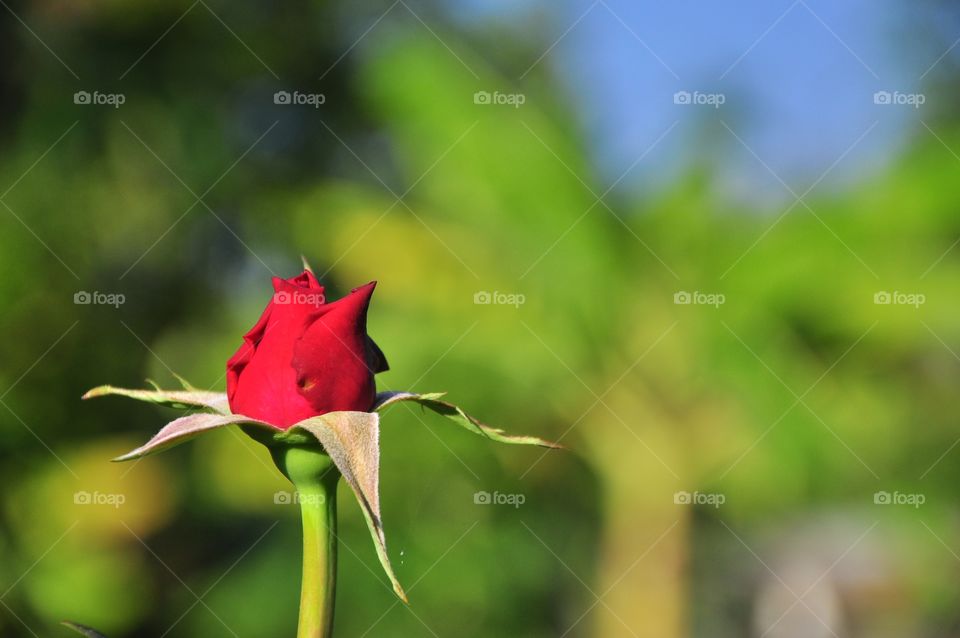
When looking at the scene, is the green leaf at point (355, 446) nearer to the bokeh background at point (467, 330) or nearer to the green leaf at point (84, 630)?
the green leaf at point (84, 630)

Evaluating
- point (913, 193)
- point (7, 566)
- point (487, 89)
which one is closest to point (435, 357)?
point (487, 89)

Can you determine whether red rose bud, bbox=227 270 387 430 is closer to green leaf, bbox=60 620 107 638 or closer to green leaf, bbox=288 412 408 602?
green leaf, bbox=288 412 408 602

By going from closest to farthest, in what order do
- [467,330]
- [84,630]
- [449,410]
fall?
[84,630] < [449,410] < [467,330]

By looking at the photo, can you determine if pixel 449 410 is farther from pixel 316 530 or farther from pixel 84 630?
pixel 84 630

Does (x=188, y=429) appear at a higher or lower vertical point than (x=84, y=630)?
higher

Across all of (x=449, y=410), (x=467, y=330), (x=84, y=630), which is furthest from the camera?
(x=467, y=330)

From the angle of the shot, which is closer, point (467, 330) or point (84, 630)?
point (84, 630)

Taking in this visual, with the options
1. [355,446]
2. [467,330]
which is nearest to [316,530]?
[355,446]
